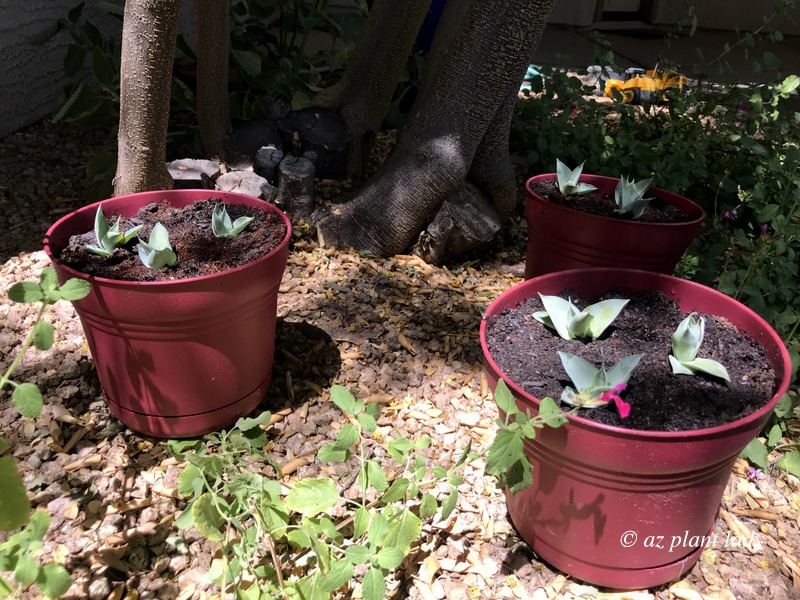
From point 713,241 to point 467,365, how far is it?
5.61 ft

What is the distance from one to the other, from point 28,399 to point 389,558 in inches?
27.6

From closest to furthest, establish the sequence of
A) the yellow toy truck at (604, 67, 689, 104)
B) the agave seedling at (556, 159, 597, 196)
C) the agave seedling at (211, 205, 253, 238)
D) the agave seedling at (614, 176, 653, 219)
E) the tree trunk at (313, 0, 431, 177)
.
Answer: the agave seedling at (211, 205, 253, 238) → the agave seedling at (614, 176, 653, 219) → the agave seedling at (556, 159, 597, 196) → the tree trunk at (313, 0, 431, 177) → the yellow toy truck at (604, 67, 689, 104)

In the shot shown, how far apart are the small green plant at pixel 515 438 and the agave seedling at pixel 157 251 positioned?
37.5 inches

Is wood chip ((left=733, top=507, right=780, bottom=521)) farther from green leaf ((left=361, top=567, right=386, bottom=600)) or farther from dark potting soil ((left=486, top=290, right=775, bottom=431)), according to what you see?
green leaf ((left=361, top=567, right=386, bottom=600))

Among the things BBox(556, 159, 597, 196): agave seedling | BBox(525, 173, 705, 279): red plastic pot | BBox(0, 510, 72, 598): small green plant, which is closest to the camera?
BBox(0, 510, 72, 598): small green plant

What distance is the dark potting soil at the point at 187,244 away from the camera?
1.68 metres

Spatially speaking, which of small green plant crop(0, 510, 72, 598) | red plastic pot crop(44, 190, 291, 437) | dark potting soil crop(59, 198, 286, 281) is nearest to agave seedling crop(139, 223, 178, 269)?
dark potting soil crop(59, 198, 286, 281)

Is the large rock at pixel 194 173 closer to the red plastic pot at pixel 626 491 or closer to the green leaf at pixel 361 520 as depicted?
the red plastic pot at pixel 626 491

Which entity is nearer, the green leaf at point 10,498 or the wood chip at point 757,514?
the green leaf at point 10,498

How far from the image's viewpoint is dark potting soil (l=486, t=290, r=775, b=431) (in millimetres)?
1344

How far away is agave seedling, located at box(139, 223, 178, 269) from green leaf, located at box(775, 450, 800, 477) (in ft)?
6.08

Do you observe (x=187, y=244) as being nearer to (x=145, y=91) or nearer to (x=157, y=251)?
(x=157, y=251)

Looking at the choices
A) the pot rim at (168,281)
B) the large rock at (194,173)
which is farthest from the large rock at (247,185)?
the pot rim at (168,281)

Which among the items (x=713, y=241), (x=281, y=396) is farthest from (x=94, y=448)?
(x=713, y=241)
